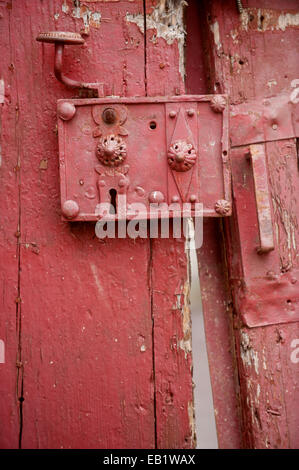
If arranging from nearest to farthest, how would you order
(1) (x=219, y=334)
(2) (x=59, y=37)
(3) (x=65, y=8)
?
(2) (x=59, y=37), (3) (x=65, y=8), (1) (x=219, y=334)

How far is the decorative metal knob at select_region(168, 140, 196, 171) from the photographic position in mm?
924

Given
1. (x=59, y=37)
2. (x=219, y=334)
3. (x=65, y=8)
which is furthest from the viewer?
(x=219, y=334)

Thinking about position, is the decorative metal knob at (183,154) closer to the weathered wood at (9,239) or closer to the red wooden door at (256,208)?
the red wooden door at (256,208)

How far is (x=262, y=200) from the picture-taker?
0.93m

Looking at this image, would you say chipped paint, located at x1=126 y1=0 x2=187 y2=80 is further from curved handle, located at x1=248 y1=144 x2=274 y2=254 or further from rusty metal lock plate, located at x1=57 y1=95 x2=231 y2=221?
curved handle, located at x1=248 y1=144 x2=274 y2=254

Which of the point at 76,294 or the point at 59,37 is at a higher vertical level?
the point at 59,37

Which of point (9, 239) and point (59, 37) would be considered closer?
point (59, 37)

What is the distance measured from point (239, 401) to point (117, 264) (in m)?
0.49

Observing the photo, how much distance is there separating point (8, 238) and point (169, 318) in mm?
436

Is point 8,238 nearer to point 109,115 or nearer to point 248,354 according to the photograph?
point 109,115

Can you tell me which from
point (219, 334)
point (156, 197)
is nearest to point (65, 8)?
point (156, 197)

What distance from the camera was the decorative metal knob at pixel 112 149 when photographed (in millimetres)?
924

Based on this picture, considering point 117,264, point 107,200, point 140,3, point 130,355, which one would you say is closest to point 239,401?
point 130,355

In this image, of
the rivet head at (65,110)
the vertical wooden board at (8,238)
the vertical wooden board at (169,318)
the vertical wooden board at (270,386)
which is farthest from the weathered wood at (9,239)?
the vertical wooden board at (270,386)
